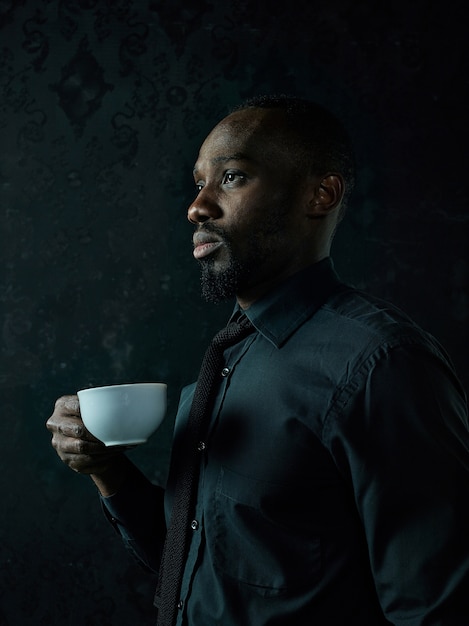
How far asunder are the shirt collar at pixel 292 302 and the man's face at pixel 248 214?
36 millimetres

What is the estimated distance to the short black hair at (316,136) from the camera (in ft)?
3.75

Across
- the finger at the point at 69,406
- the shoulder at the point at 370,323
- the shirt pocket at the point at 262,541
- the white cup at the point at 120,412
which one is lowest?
the shirt pocket at the point at 262,541

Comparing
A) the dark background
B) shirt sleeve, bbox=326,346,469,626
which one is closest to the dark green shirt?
shirt sleeve, bbox=326,346,469,626

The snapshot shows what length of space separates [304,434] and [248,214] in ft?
1.14

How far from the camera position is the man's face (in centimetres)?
108

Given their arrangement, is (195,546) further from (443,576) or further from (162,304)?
(162,304)

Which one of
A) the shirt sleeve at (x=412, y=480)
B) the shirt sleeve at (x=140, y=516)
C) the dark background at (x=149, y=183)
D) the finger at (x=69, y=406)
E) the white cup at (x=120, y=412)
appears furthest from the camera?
the dark background at (x=149, y=183)

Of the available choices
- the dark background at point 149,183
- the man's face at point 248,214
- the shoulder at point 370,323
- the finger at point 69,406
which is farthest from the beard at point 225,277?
the dark background at point 149,183

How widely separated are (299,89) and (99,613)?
158cm

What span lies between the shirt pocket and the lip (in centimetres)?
33

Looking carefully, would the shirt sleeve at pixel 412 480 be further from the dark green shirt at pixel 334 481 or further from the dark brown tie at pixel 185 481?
the dark brown tie at pixel 185 481

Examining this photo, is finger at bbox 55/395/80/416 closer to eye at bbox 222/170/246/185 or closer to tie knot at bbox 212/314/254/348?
tie knot at bbox 212/314/254/348

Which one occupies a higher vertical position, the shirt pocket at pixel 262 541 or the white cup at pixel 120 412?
the white cup at pixel 120 412

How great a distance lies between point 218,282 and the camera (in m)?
1.09
